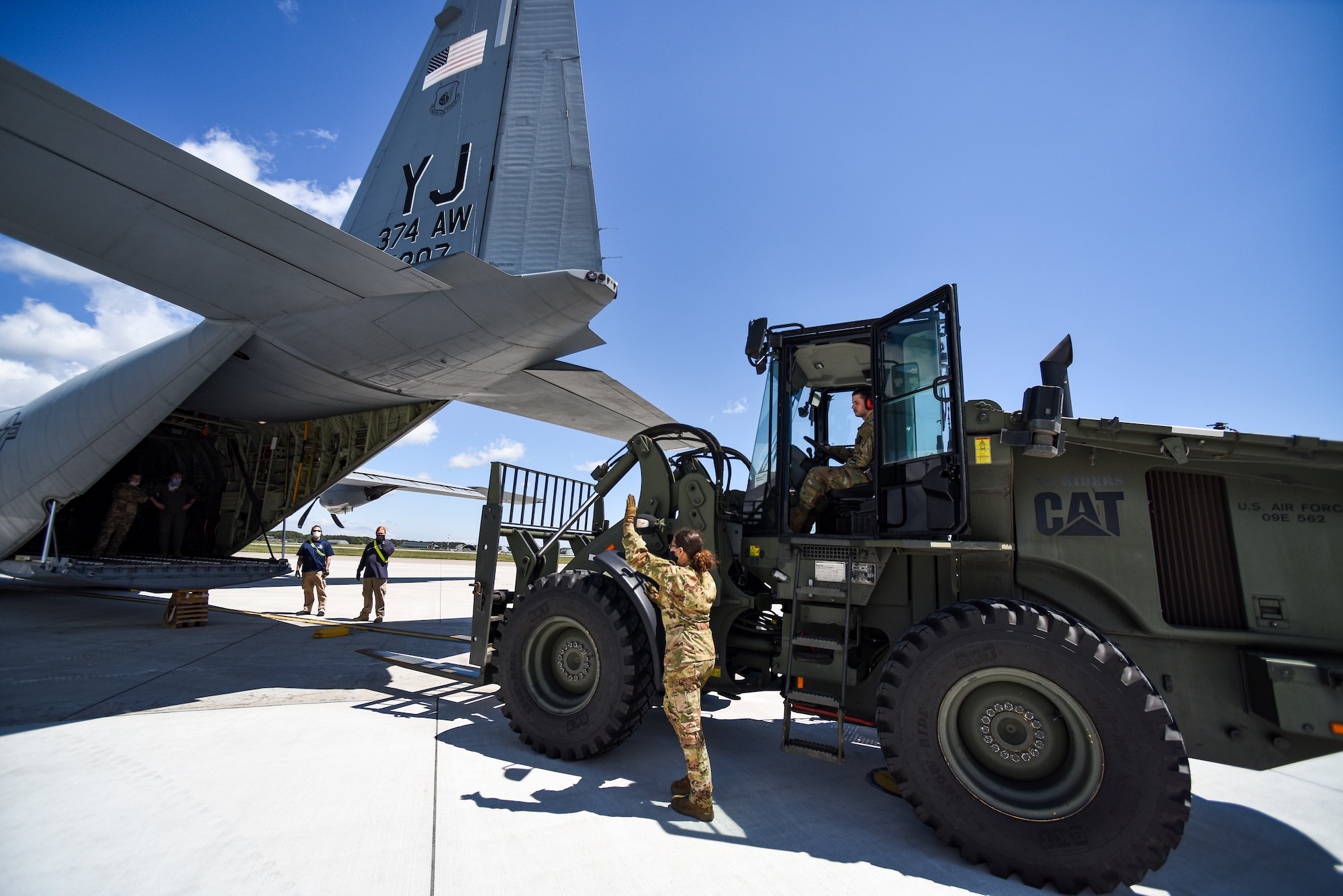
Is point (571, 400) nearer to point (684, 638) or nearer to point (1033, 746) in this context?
point (684, 638)

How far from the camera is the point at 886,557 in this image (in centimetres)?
337

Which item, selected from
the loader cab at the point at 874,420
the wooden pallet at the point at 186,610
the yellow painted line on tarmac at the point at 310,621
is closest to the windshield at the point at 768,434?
the loader cab at the point at 874,420

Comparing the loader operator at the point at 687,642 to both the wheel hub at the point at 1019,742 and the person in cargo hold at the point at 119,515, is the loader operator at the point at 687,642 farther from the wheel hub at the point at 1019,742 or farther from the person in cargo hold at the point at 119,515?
the person in cargo hold at the point at 119,515

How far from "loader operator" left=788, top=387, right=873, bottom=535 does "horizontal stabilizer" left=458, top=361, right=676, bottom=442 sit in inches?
181

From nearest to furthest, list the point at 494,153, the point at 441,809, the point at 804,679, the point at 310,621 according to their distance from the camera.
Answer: the point at 441,809
the point at 804,679
the point at 494,153
the point at 310,621

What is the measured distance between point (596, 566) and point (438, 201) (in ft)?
21.4

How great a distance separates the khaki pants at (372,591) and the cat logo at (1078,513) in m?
10.1

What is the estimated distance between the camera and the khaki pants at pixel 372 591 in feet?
32.9

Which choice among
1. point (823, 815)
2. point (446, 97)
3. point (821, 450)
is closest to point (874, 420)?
point (821, 450)

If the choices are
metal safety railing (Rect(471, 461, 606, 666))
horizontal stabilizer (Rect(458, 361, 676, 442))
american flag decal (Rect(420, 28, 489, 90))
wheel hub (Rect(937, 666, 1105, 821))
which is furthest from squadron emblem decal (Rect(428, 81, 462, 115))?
wheel hub (Rect(937, 666, 1105, 821))

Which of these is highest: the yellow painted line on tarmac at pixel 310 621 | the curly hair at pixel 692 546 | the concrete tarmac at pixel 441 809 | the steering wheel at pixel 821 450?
the steering wheel at pixel 821 450

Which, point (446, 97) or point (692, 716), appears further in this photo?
point (446, 97)

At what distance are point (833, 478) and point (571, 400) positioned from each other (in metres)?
7.45

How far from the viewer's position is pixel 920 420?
353cm
